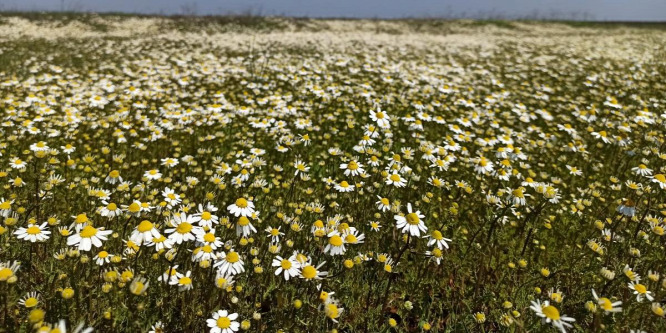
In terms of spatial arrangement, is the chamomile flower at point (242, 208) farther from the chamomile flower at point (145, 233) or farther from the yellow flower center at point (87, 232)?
the yellow flower center at point (87, 232)

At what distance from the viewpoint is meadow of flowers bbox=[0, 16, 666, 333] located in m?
2.73

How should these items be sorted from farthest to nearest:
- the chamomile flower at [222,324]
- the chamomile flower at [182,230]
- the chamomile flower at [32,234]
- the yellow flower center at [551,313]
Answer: the chamomile flower at [32,234]
the chamomile flower at [182,230]
the chamomile flower at [222,324]
the yellow flower center at [551,313]

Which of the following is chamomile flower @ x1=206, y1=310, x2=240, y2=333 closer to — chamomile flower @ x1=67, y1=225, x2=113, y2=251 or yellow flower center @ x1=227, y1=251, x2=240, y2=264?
yellow flower center @ x1=227, y1=251, x2=240, y2=264

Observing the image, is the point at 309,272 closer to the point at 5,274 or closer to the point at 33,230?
the point at 5,274

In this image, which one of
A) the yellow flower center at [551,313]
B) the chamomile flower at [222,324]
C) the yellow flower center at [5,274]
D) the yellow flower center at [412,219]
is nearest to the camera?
the yellow flower center at [5,274]

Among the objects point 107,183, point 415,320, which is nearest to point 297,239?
point 415,320

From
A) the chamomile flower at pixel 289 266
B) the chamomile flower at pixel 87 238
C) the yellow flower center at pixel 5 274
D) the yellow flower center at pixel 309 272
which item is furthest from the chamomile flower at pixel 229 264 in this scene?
the yellow flower center at pixel 5 274

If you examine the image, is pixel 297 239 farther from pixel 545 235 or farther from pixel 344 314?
pixel 545 235

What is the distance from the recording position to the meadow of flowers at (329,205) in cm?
273

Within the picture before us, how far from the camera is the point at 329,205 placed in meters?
4.36

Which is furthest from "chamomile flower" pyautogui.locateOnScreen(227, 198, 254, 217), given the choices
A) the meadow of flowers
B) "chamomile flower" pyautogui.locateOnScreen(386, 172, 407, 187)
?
"chamomile flower" pyautogui.locateOnScreen(386, 172, 407, 187)

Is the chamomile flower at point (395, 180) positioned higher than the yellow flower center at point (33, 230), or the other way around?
the chamomile flower at point (395, 180)

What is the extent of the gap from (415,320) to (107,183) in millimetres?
4294

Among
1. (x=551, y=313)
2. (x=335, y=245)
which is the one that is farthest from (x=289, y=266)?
(x=551, y=313)
